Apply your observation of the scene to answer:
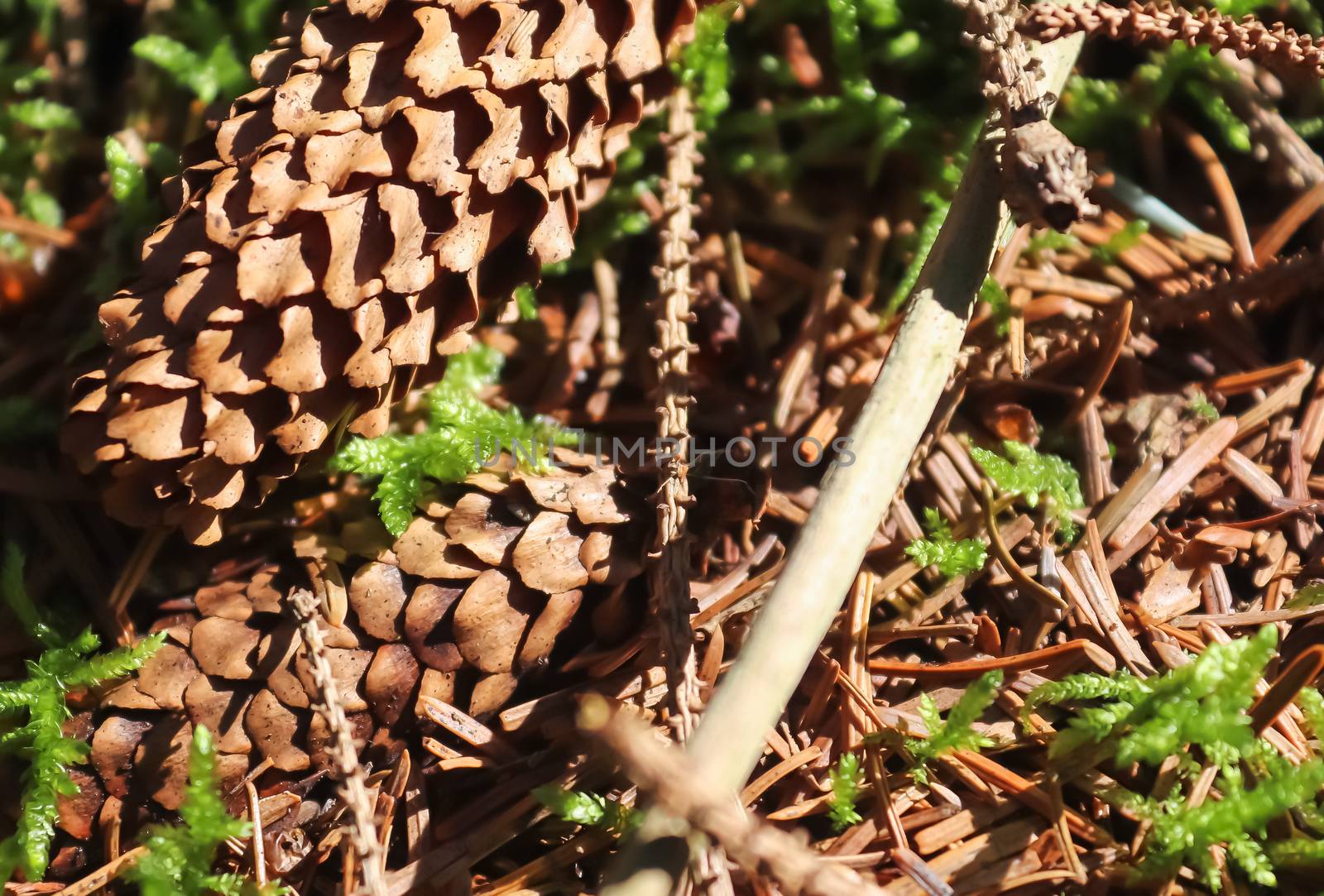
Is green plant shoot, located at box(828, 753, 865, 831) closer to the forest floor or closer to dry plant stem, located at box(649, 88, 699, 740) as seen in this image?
the forest floor

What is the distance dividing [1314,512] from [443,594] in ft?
4.66

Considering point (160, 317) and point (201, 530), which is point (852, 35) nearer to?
point (160, 317)

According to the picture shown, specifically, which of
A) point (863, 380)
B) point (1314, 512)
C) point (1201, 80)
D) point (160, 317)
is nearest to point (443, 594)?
point (160, 317)

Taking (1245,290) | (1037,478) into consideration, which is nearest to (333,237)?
(1037,478)

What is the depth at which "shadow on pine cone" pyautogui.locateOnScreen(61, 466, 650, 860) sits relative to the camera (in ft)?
4.69

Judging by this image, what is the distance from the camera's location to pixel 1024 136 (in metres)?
1.26

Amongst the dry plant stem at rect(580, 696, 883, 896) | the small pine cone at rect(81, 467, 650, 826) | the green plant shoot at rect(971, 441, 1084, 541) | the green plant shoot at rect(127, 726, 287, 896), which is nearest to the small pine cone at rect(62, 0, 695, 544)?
the small pine cone at rect(81, 467, 650, 826)

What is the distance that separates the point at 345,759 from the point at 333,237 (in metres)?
0.70

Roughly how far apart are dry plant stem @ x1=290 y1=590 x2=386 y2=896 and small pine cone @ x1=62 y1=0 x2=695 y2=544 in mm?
239

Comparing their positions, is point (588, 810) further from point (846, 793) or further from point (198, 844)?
point (198, 844)

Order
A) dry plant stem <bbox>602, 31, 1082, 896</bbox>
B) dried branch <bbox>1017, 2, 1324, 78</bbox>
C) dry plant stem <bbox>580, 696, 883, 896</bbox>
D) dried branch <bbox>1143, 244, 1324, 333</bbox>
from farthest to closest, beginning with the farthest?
1. dried branch <bbox>1143, 244, 1324, 333</bbox>
2. dried branch <bbox>1017, 2, 1324, 78</bbox>
3. dry plant stem <bbox>602, 31, 1082, 896</bbox>
4. dry plant stem <bbox>580, 696, 883, 896</bbox>

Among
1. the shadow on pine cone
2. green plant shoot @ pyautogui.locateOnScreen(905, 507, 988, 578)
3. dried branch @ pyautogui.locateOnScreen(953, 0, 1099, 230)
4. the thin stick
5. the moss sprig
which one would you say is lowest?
the moss sprig

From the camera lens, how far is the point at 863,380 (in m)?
1.74

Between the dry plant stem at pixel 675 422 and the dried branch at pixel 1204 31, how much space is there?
0.62m
